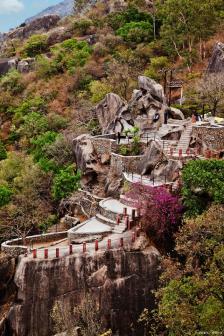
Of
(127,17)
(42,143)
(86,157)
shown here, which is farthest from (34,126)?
(127,17)

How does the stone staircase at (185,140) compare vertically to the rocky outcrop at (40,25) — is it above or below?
below


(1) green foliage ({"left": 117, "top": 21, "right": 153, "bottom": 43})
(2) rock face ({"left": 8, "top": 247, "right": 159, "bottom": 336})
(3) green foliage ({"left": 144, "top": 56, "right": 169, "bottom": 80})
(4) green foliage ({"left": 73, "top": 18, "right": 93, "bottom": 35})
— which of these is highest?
(4) green foliage ({"left": 73, "top": 18, "right": 93, "bottom": 35})

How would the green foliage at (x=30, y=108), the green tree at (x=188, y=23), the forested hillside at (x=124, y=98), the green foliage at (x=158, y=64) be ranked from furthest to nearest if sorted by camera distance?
the green foliage at (x=30, y=108) → the green foliage at (x=158, y=64) → the green tree at (x=188, y=23) → the forested hillside at (x=124, y=98)

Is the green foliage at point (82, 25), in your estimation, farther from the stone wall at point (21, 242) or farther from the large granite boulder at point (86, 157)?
the stone wall at point (21, 242)

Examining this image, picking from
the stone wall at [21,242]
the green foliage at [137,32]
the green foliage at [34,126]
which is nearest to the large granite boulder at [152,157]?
the stone wall at [21,242]

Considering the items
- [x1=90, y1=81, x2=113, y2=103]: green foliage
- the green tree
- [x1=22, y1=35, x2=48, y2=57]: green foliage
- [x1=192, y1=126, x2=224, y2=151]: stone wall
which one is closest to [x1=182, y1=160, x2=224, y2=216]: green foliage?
[x1=192, y1=126, x2=224, y2=151]: stone wall

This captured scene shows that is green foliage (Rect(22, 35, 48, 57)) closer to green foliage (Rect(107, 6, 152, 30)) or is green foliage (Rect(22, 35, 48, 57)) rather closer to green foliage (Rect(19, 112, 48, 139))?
green foliage (Rect(107, 6, 152, 30))
